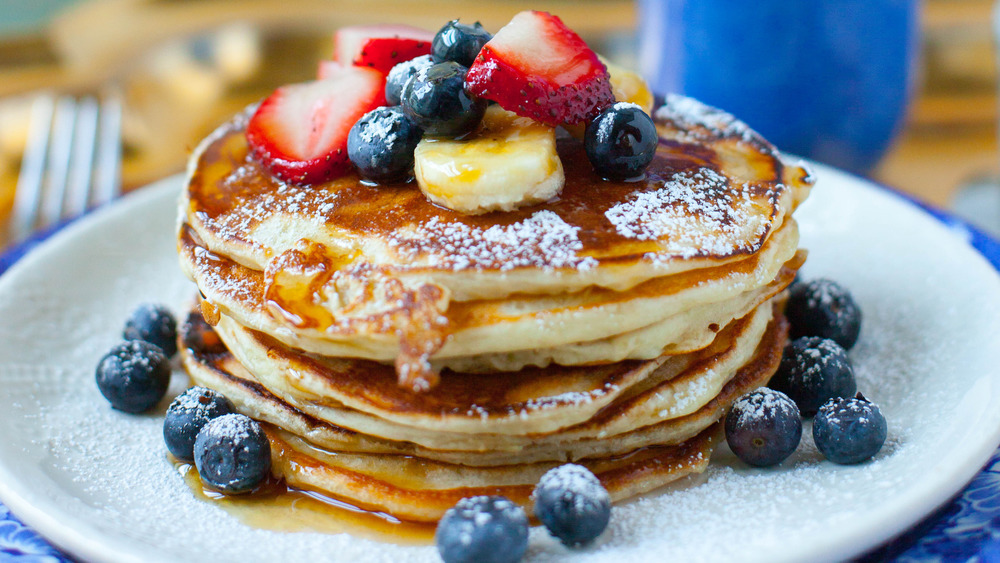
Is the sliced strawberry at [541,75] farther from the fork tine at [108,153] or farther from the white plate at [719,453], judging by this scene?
the fork tine at [108,153]

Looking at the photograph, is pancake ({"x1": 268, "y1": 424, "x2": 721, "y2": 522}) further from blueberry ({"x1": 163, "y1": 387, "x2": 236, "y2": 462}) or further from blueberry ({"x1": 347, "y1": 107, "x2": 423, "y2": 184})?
blueberry ({"x1": 347, "y1": 107, "x2": 423, "y2": 184})

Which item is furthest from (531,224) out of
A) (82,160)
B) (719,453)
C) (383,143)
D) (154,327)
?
(82,160)

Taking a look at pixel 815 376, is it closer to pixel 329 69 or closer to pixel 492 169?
pixel 492 169

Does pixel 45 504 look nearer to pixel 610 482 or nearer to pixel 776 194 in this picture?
pixel 610 482

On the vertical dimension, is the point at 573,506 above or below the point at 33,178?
above

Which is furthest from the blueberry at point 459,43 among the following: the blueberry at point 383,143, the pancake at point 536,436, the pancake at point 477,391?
the pancake at point 536,436
